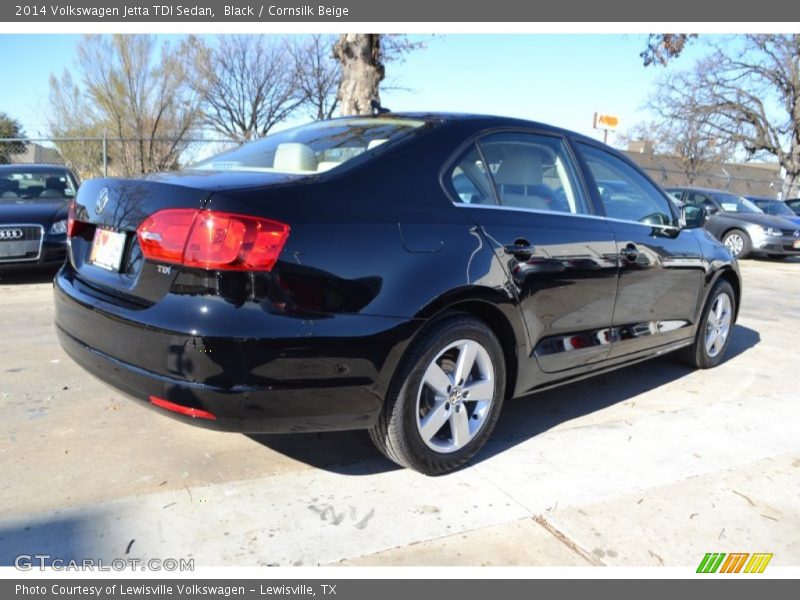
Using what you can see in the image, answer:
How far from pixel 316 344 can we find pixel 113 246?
0.98 m

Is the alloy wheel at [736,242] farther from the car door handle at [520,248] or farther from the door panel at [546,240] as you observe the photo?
the car door handle at [520,248]

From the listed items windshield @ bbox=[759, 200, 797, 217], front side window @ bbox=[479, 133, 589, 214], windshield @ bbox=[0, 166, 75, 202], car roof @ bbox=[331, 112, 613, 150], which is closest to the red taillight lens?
car roof @ bbox=[331, 112, 613, 150]

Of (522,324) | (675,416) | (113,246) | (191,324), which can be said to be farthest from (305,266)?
(675,416)

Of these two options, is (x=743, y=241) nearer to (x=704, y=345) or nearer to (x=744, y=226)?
(x=744, y=226)

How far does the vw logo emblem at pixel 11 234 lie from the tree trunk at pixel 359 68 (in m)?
4.65

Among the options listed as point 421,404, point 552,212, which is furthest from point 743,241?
point 421,404

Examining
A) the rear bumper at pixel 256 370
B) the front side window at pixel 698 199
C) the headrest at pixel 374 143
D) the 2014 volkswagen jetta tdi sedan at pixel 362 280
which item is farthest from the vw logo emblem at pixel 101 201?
the front side window at pixel 698 199

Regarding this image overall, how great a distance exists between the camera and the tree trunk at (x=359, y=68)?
9531 mm

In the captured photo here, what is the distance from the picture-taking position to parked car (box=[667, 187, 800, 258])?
1376 centimetres

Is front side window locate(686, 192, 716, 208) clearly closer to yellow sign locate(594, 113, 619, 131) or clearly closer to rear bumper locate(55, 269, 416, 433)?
yellow sign locate(594, 113, 619, 131)

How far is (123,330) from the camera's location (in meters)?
2.57

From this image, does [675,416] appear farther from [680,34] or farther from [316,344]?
[680,34]

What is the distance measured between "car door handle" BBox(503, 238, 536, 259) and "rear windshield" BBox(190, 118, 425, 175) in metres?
0.72

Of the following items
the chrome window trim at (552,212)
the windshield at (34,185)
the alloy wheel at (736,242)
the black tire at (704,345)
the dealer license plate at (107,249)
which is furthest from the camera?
the alloy wheel at (736,242)
